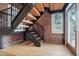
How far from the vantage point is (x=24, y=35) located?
4.66 meters

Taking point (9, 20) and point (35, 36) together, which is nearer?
point (9, 20)

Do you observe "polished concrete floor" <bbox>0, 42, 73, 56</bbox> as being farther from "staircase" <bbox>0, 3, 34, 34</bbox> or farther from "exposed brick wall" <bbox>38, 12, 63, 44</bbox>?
"exposed brick wall" <bbox>38, 12, 63, 44</bbox>

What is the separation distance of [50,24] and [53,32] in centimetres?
47

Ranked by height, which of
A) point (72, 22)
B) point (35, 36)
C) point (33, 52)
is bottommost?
point (33, 52)

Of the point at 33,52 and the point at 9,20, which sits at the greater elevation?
the point at 9,20

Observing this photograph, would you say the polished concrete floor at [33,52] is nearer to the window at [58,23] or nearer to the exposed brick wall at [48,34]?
the window at [58,23]

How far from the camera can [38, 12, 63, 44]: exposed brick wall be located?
15.2 ft

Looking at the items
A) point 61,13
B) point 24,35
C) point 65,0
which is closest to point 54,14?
point 61,13

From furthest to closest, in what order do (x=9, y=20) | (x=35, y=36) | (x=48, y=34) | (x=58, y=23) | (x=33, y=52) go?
(x=48, y=34), (x=35, y=36), (x=58, y=23), (x=9, y=20), (x=33, y=52)

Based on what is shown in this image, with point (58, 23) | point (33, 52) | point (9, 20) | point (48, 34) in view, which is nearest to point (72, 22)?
point (58, 23)

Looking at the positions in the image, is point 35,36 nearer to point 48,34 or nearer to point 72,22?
point 48,34

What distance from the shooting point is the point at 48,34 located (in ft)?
16.4

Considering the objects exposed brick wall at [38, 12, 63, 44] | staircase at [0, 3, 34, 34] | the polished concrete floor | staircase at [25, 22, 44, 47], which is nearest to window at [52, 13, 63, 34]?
exposed brick wall at [38, 12, 63, 44]

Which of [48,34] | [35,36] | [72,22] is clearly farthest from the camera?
[48,34]
